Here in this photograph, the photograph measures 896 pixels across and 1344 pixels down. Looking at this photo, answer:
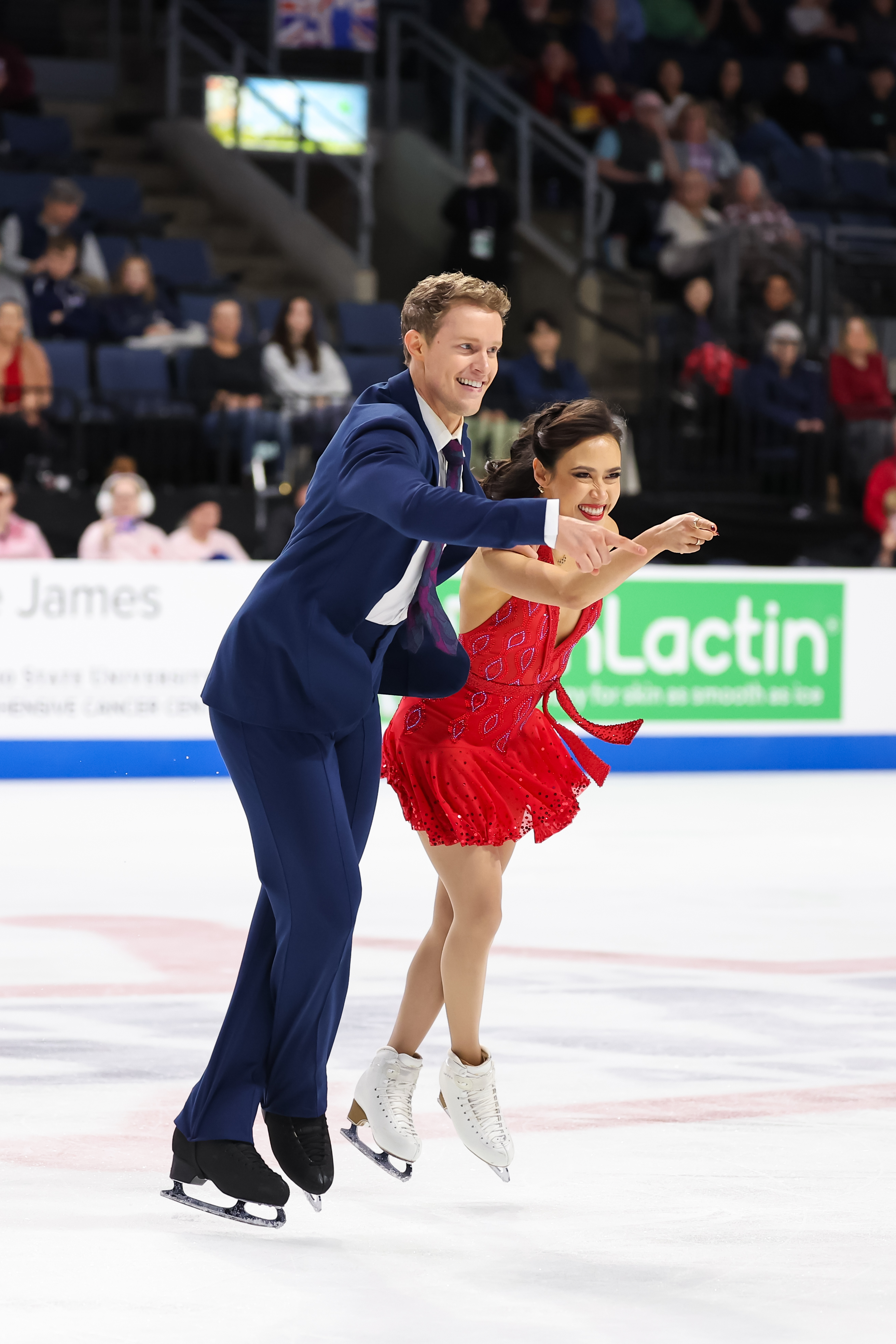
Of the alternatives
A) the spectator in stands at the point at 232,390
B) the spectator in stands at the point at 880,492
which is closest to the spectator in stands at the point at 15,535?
the spectator in stands at the point at 232,390

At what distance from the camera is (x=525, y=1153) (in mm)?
3785

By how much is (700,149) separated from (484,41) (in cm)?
188

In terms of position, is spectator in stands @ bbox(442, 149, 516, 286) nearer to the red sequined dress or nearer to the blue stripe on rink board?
the blue stripe on rink board

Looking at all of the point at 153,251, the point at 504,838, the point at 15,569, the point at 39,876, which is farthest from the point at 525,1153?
the point at 153,251

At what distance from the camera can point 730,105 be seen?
1672cm

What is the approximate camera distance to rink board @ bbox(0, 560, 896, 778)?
405 inches

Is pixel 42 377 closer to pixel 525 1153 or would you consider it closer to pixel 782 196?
pixel 782 196

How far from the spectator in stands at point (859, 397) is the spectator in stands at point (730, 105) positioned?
3.35 meters

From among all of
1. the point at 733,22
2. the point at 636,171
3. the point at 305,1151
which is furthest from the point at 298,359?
the point at 305,1151

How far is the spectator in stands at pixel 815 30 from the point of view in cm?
1769

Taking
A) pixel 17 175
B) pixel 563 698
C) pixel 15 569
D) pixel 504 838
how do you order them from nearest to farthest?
1. pixel 504 838
2. pixel 563 698
3. pixel 15 569
4. pixel 17 175

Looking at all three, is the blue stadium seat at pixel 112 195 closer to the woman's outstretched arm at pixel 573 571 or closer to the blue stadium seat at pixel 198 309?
the blue stadium seat at pixel 198 309

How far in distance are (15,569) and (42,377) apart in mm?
1606

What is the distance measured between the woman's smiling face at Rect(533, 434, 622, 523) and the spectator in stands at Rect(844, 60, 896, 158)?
1433 cm
